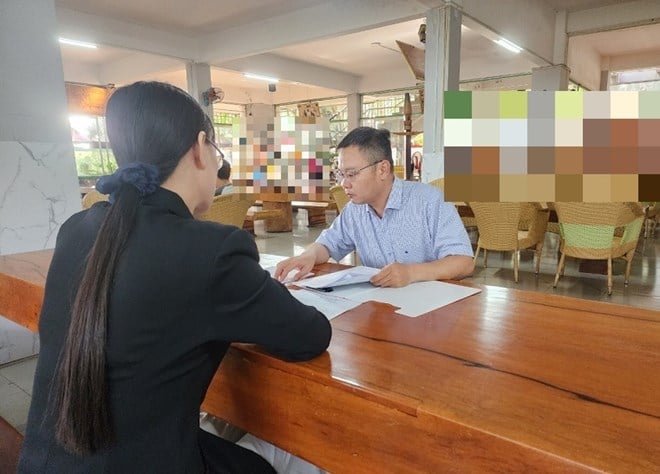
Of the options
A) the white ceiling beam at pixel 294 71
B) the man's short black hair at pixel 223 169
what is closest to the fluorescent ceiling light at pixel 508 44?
the man's short black hair at pixel 223 169

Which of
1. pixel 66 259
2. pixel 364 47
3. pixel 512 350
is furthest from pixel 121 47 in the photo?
pixel 512 350

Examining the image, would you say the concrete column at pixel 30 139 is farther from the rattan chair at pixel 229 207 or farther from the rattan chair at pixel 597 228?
the rattan chair at pixel 597 228

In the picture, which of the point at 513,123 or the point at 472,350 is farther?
the point at 513,123

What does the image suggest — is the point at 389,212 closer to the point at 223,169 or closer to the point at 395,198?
the point at 395,198

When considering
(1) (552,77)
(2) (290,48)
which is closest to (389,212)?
(1) (552,77)

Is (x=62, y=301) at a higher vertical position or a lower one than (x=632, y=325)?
higher

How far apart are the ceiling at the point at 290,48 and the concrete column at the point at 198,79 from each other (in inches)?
6.9

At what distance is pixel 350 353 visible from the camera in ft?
2.83

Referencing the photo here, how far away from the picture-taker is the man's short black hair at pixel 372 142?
167cm

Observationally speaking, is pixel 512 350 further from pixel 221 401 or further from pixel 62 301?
pixel 62 301

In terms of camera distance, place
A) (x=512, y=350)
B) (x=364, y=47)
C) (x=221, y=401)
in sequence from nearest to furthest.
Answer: (x=512, y=350)
(x=221, y=401)
(x=364, y=47)

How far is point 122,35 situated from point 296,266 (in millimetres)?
5804

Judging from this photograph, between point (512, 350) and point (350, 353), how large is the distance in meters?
0.31

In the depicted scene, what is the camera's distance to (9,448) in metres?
1.15
